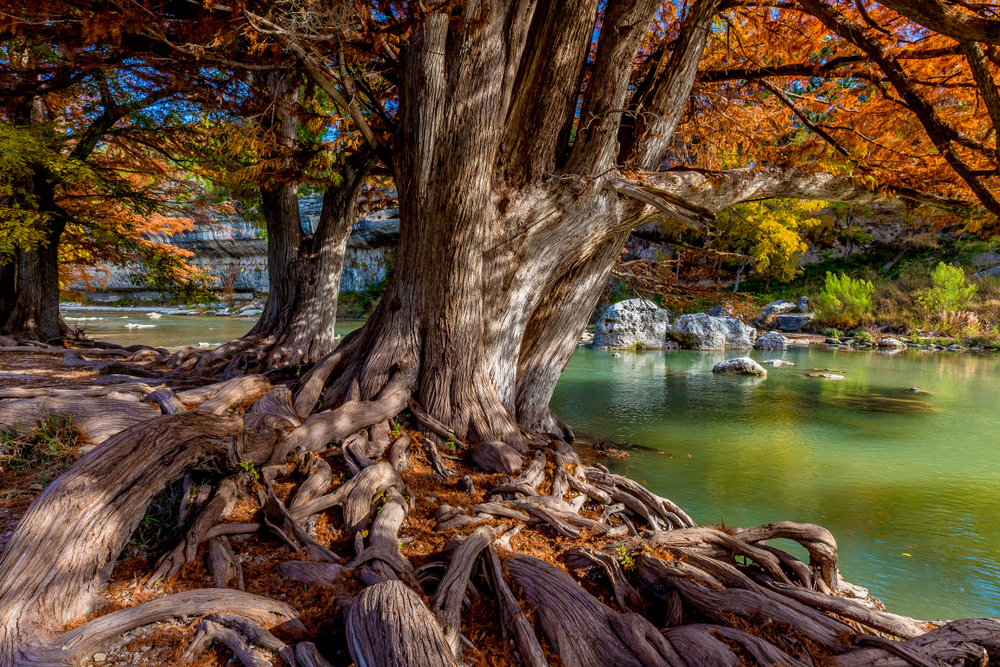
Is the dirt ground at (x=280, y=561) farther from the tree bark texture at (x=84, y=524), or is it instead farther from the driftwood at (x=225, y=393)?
the driftwood at (x=225, y=393)

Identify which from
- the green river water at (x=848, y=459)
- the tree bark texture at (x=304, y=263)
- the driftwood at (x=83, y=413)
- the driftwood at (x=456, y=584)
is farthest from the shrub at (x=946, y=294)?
the driftwood at (x=83, y=413)

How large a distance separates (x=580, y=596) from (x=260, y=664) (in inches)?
47.0

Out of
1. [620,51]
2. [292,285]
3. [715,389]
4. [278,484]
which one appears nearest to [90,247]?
[292,285]

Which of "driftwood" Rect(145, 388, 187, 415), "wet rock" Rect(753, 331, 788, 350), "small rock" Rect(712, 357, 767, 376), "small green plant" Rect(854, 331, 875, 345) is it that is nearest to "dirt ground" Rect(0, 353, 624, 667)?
"driftwood" Rect(145, 388, 187, 415)

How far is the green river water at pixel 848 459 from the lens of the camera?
3.27 meters

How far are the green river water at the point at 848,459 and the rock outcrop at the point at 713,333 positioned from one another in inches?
196

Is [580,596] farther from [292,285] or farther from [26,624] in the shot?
[292,285]

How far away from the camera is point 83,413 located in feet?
9.89

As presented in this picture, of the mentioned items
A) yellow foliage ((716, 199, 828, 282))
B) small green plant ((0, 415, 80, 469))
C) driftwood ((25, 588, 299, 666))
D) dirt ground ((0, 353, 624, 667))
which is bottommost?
dirt ground ((0, 353, 624, 667))

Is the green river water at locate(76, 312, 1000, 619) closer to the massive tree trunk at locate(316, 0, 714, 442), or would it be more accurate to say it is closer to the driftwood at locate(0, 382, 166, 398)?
the massive tree trunk at locate(316, 0, 714, 442)

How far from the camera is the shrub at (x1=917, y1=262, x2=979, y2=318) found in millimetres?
16547

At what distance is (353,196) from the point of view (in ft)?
21.4

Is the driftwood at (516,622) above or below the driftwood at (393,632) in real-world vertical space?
below

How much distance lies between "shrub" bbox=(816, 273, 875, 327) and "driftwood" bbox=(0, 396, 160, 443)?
2081 cm
